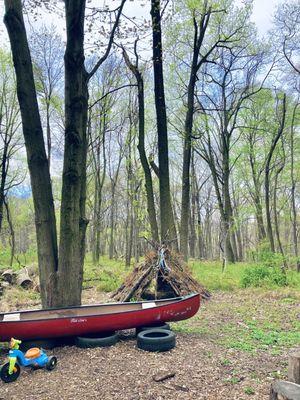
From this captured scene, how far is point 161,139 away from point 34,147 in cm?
523

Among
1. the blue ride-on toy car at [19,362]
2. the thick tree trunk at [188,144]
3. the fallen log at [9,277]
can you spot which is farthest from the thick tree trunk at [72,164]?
the fallen log at [9,277]

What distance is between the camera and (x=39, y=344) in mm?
5395

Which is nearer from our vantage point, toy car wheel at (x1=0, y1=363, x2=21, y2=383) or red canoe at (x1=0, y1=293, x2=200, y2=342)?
toy car wheel at (x1=0, y1=363, x2=21, y2=383)

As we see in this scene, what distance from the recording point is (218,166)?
74.3 ft

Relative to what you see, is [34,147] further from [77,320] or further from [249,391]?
[249,391]

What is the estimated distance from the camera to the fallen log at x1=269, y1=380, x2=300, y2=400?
2797mm

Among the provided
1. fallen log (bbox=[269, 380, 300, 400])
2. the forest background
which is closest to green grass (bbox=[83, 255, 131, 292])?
the forest background

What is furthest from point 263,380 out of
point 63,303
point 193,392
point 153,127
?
point 153,127

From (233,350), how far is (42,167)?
4.50 metres

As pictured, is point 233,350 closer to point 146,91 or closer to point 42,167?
point 42,167

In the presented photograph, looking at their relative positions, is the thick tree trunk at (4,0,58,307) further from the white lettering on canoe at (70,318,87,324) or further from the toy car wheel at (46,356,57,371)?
the toy car wheel at (46,356,57,371)

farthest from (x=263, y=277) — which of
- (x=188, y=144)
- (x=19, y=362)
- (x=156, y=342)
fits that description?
(x=19, y=362)

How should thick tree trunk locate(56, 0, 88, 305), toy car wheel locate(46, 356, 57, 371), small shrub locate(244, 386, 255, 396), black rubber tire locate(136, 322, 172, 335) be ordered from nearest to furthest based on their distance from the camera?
small shrub locate(244, 386, 255, 396)
toy car wheel locate(46, 356, 57, 371)
black rubber tire locate(136, 322, 172, 335)
thick tree trunk locate(56, 0, 88, 305)

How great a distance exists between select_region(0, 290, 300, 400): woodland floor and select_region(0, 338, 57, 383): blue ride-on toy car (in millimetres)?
97
